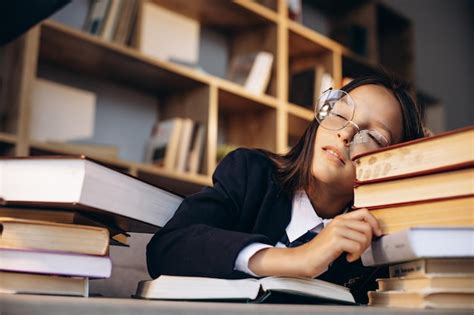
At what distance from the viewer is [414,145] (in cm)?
71

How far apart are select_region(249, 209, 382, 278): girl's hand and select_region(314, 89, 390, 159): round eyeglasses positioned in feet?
1.03

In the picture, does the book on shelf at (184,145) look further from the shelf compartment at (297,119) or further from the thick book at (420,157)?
the thick book at (420,157)

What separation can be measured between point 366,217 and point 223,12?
2608mm

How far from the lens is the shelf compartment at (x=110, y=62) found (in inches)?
95.2

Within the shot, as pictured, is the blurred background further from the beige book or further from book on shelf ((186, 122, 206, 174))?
the beige book

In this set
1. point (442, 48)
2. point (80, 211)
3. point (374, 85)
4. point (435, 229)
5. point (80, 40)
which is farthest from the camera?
point (442, 48)

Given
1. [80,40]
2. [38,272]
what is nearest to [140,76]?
[80,40]

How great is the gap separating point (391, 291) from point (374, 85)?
0.56m

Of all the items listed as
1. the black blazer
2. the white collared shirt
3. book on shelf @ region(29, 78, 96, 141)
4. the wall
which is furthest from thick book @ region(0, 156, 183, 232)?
the wall

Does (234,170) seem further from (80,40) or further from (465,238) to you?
(80,40)

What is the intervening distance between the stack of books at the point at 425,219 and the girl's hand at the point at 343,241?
19 millimetres

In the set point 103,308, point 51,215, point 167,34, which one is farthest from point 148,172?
point 103,308

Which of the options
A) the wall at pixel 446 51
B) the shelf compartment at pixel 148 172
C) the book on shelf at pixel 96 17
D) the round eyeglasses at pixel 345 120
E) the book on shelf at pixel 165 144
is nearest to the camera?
the round eyeglasses at pixel 345 120

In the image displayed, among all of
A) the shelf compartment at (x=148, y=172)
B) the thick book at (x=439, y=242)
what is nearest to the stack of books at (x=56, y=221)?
the thick book at (x=439, y=242)
